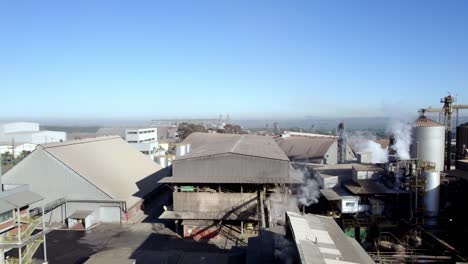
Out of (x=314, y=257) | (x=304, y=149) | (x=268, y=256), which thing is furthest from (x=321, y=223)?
(x=304, y=149)

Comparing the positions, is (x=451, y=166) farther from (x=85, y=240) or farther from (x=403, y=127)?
(x=85, y=240)

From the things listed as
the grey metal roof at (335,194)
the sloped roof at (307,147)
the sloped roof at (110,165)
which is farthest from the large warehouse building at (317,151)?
the grey metal roof at (335,194)

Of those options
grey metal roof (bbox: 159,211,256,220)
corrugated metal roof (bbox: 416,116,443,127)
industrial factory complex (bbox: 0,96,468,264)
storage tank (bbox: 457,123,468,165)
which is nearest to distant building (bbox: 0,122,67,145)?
industrial factory complex (bbox: 0,96,468,264)

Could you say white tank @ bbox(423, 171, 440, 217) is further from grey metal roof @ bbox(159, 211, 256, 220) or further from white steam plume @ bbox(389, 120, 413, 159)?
grey metal roof @ bbox(159, 211, 256, 220)

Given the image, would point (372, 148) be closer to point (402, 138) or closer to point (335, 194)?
point (402, 138)

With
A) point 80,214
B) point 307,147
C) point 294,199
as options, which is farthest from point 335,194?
point 307,147
